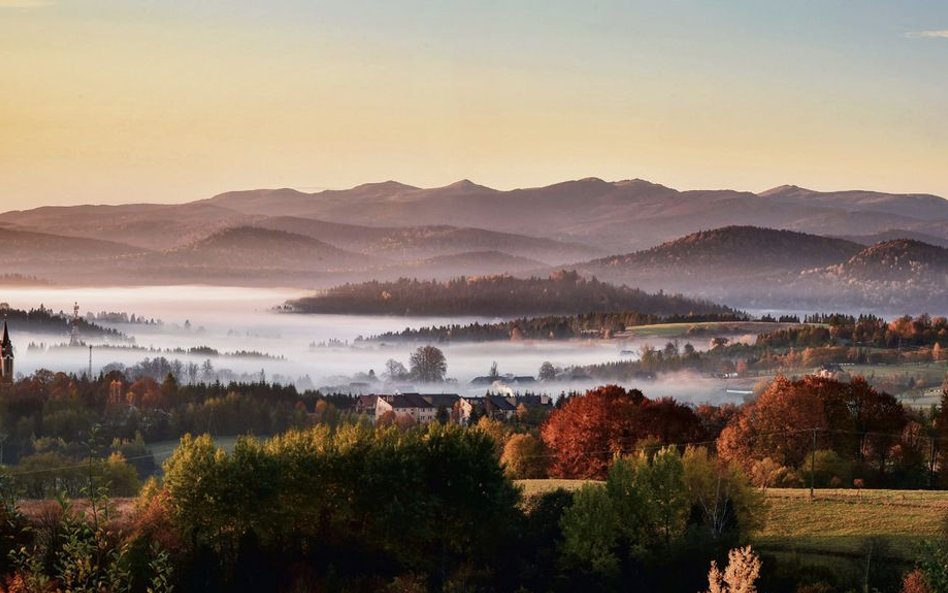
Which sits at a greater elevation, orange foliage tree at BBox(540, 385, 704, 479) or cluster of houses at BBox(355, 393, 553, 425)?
orange foliage tree at BBox(540, 385, 704, 479)

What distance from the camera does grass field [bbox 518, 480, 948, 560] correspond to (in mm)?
68312

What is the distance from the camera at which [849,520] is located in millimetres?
72875

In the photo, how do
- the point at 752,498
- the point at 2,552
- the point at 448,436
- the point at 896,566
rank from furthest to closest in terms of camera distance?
the point at 448,436
the point at 752,498
the point at 896,566
the point at 2,552

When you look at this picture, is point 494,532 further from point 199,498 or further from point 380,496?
point 199,498

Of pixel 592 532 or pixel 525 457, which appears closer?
pixel 592 532

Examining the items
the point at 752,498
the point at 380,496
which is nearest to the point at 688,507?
the point at 752,498

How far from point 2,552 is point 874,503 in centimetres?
4323

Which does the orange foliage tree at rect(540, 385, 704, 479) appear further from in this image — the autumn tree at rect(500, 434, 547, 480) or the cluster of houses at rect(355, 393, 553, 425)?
the cluster of houses at rect(355, 393, 553, 425)

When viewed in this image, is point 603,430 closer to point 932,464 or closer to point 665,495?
point 932,464

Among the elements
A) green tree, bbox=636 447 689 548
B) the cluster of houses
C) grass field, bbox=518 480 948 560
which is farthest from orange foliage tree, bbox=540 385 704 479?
the cluster of houses

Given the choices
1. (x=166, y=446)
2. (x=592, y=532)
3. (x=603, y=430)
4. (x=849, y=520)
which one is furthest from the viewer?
(x=166, y=446)

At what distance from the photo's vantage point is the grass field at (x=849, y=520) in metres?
68.3

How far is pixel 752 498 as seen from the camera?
237 ft

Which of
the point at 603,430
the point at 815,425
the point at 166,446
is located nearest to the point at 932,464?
the point at 815,425
